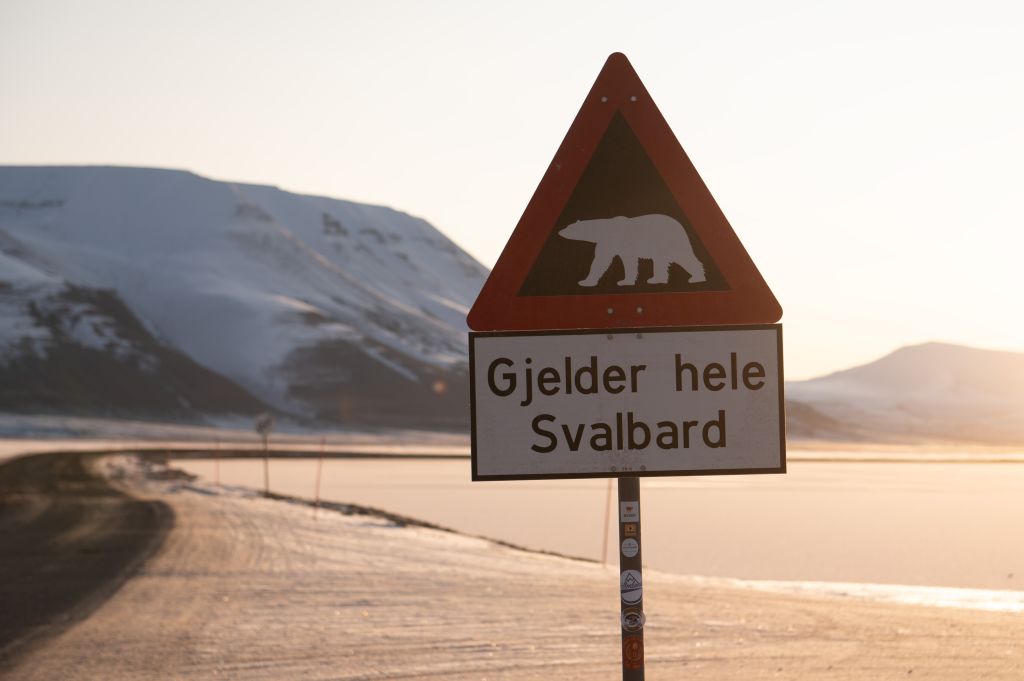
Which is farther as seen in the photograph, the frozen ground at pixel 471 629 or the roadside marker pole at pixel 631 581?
the frozen ground at pixel 471 629

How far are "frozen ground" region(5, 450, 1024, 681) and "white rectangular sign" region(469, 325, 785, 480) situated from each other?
457 cm

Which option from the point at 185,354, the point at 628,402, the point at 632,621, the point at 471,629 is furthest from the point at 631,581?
the point at 185,354

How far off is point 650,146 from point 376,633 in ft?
22.5

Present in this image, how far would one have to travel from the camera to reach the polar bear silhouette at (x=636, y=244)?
386 cm

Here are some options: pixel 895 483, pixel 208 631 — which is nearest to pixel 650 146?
pixel 208 631

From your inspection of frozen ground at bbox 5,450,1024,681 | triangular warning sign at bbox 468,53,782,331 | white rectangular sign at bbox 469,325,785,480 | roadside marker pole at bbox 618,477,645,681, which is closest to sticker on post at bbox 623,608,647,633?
roadside marker pole at bbox 618,477,645,681

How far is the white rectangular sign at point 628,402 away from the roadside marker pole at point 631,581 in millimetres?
87

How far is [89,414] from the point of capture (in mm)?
136750

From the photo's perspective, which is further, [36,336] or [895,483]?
[36,336]

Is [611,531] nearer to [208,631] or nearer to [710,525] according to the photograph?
[710,525]

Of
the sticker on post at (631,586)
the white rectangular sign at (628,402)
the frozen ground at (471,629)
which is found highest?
the white rectangular sign at (628,402)

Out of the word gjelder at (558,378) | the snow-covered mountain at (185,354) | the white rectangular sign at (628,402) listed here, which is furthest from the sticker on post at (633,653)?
the snow-covered mountain at (185,354)

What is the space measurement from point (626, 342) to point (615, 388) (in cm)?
14

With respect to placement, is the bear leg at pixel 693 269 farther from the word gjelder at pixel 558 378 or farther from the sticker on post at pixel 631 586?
the sticker on post at pixel 631 586
